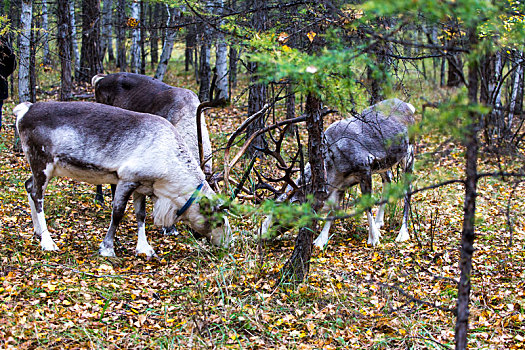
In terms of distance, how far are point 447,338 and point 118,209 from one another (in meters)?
4.11

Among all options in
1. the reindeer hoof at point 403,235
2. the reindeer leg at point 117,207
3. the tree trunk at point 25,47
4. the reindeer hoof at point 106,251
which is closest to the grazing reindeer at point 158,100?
the reindeer leg at point 117,207

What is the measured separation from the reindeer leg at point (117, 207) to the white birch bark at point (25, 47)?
4.35m

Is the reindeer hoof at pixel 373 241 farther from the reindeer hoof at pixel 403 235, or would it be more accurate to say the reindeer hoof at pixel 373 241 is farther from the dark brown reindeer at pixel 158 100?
the dark brown reindeer at pixel 158 100

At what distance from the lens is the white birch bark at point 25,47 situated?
9.16 m

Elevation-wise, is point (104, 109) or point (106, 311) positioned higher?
point (104, 109)

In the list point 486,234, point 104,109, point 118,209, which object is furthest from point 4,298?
point 486,234

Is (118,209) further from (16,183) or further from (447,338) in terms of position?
(447,338)

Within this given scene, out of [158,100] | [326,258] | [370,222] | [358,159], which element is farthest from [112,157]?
[370,222]

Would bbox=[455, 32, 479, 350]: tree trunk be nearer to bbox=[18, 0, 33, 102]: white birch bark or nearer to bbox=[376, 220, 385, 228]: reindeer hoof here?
bbox=[376, 220, 385, 228]: reindeer hoof

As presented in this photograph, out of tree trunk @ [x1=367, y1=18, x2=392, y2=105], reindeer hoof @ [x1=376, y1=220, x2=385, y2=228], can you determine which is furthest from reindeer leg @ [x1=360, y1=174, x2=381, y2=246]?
tree trunk @ [x1=367, y1=18, x2=392, y2=105]

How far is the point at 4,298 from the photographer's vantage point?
191 inches

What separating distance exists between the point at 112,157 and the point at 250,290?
2.46m

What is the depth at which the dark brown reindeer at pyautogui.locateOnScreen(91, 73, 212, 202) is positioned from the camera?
7.55 m

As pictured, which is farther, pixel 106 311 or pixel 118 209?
pixel 118 209
